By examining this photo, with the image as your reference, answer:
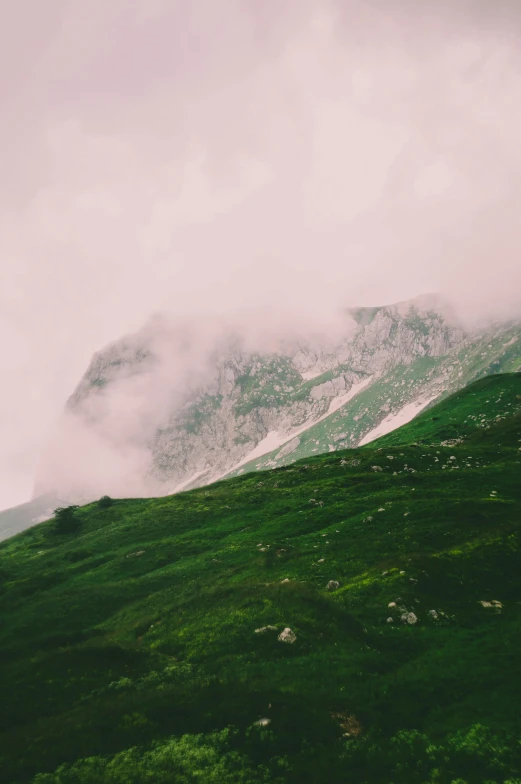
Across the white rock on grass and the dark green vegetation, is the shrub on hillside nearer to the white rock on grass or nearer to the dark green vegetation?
the dark green vegetation

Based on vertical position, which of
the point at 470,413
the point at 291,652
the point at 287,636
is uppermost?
the point at 287,636

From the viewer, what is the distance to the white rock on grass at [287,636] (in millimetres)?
22736

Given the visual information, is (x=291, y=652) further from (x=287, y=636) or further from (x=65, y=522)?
(x=65, y=522)

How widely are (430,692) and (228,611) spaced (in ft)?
44.8

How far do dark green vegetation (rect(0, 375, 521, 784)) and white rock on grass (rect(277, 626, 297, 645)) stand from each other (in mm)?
516

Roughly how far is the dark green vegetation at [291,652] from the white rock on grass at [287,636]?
516mm

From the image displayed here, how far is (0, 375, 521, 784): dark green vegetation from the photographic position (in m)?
15.3

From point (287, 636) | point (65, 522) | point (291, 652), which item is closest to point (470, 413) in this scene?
point (65, 522)

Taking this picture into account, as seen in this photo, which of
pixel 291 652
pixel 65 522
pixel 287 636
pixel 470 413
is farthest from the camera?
pixel 470 413

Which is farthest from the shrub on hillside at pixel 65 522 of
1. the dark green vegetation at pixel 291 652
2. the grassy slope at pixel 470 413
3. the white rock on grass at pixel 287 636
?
the grassy slope at pixel 470 413

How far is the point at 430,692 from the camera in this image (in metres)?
18.1

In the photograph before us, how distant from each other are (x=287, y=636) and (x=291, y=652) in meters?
1.13

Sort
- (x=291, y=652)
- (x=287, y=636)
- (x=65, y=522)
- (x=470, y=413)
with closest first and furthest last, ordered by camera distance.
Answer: (x=291, y=652) → (x=287, y=636) → (x=65, y=522) → (x=470, y=413)

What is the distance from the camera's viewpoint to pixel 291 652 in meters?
21.9
